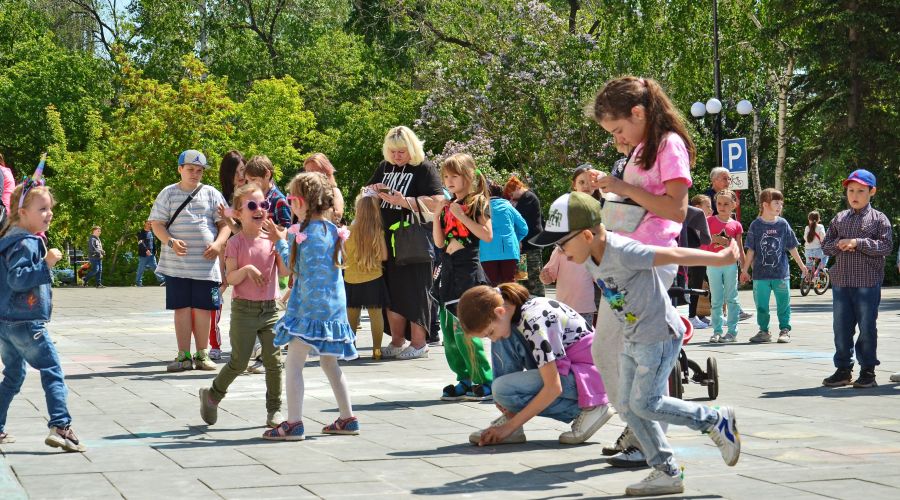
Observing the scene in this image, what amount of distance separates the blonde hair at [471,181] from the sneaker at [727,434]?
11.5ft

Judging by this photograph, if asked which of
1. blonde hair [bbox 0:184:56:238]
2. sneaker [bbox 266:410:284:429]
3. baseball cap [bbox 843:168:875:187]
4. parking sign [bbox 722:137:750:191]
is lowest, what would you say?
sneaker [bbox 266:410:284:429]

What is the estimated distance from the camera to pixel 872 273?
8992 mm

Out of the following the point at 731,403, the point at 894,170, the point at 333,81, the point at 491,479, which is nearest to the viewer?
the point at 491,479

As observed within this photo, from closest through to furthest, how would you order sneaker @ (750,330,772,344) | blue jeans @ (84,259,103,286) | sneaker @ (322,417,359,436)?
sneaker @ (322,417,359,436), sneaker @ (750,330,772,344), blue jeans @ (84,259,103,286)

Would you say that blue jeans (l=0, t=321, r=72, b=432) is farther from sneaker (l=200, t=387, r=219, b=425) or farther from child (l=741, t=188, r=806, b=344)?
child (l=741, t=188, r=806, b=344)

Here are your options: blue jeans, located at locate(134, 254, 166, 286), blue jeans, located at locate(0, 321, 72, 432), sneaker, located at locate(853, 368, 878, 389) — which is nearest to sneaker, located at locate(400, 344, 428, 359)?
sneaker, located at locate(853, 368, 878, 389)

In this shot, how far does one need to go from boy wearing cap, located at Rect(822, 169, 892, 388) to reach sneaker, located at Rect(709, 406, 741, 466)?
4.01 m

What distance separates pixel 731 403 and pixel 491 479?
306 centimetres

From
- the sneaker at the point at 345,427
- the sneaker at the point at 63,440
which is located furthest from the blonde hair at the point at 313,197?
the sneaker at the point at 63,440

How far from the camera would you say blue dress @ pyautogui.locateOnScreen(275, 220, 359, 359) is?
6805 mm

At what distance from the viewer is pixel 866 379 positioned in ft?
29.4

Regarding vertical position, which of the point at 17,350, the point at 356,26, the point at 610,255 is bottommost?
A: the point at 17,350

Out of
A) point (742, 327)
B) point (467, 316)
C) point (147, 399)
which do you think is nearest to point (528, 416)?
point (467, 316)

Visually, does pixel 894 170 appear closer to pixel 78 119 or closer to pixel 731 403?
pixel 731 403
